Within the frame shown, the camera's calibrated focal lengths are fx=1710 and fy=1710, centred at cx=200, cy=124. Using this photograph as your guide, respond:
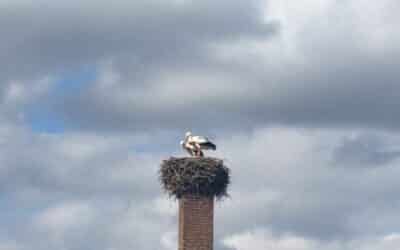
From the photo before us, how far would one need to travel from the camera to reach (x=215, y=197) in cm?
7962

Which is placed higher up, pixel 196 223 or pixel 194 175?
pixel 194 175

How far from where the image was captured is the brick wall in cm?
7931

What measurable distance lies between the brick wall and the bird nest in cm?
62

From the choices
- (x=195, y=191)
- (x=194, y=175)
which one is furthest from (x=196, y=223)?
(x=194, y=175)

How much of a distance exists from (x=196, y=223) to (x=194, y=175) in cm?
248

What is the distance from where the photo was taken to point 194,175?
78688mm

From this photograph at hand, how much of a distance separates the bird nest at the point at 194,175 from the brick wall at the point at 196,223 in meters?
0.62

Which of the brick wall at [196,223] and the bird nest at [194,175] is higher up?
the bird nest at [194,175]

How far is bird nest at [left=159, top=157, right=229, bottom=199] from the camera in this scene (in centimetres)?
7869

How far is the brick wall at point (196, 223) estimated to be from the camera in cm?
7931

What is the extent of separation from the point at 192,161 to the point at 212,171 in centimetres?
103

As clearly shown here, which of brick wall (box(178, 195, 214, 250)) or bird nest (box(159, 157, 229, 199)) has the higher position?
bird nest (box(159, 157, 229, 199))

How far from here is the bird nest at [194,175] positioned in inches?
3098

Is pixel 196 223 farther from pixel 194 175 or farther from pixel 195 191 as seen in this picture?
pixel 194 175
